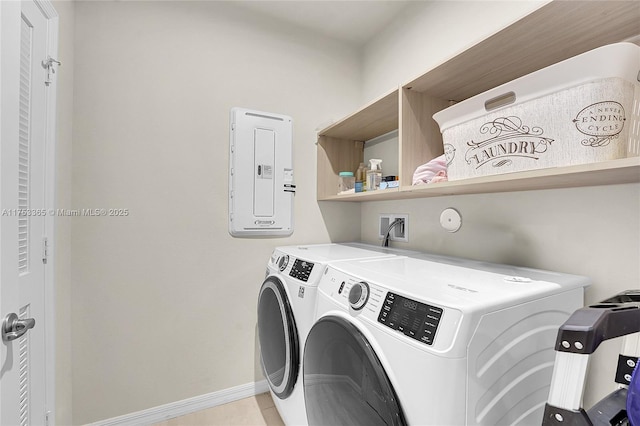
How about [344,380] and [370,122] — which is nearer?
[344,380]

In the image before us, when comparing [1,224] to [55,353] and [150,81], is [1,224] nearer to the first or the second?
[55,353]

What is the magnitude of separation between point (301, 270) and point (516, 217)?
3.16 feet

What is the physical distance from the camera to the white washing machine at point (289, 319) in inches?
49.0

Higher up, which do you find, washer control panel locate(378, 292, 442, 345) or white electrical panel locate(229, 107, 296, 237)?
white electrical panel locate(229, 107, 296, 237)

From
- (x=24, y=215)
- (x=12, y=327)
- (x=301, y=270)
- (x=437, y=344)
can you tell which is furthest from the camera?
(x=301, y=270)

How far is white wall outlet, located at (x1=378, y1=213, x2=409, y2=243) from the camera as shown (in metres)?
1.83

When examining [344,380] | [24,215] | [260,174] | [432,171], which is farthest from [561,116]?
[24,215]

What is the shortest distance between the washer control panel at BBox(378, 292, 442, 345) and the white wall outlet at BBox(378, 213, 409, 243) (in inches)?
40.7

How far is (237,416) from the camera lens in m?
1.74

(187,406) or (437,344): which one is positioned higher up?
(437,344)

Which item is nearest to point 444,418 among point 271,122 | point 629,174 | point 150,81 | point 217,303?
point 629,174

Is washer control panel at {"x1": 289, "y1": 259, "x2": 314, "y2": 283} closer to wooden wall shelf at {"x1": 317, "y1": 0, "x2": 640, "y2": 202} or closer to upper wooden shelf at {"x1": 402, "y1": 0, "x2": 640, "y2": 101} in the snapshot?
wooden wall shelf at {"x1": 317, "y1": 0, "x2": 640, "y2": 202}

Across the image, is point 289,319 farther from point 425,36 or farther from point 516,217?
point 425,36

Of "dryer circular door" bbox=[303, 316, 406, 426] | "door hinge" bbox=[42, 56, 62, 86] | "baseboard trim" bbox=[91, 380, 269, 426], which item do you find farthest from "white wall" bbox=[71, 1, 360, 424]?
"dryer circular door" bbox=[303, 316, 406, 426]
